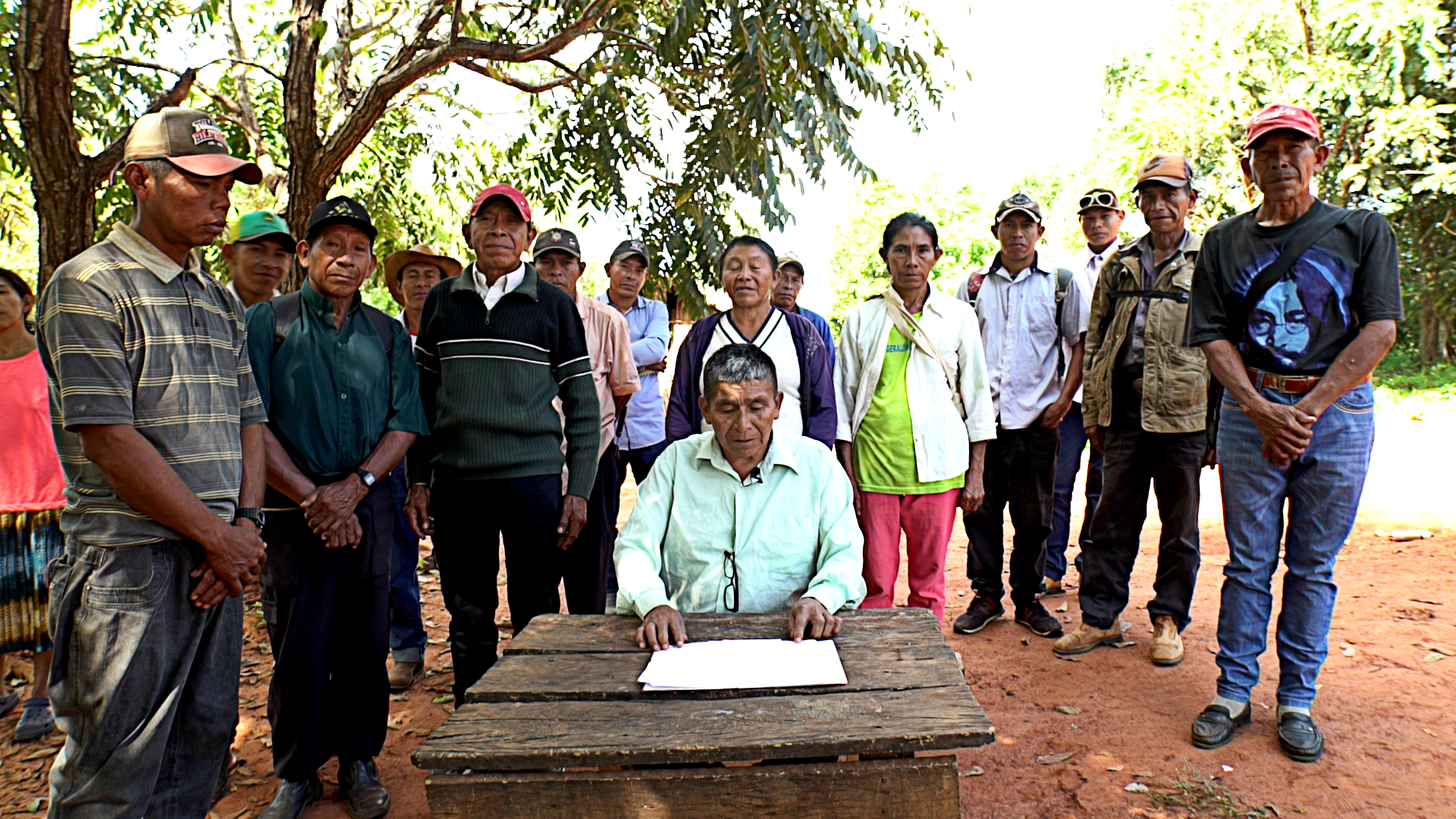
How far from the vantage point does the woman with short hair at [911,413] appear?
400 cm

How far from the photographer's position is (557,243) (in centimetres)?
A: 508

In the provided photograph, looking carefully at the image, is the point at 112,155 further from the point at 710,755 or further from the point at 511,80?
the point at 710,755

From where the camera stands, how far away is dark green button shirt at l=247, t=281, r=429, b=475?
10.2ft

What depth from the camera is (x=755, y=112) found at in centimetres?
472

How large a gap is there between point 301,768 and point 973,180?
31.4 metres

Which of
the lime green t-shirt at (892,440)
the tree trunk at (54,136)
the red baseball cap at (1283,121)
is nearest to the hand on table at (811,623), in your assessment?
the lime green t-shirt at (892,440)

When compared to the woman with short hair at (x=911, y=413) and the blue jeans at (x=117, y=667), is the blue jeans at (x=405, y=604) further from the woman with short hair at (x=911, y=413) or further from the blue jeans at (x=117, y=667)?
the woman with short hair at (x=911, y=413)

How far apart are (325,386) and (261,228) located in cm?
119

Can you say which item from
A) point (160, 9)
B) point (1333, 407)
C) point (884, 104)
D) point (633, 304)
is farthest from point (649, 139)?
point (1333, 407)

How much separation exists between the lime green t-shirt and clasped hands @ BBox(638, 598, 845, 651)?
163cm

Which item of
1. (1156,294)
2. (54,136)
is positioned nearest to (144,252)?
(54,136)

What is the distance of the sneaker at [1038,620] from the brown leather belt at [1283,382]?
6.30 ft

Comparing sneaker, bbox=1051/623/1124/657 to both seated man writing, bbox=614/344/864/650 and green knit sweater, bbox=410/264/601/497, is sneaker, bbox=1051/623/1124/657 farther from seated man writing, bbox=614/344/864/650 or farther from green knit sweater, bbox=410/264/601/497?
green knit sweater, bbox=410/264/601/497

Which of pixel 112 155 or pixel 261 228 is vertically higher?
pixel 112 155
